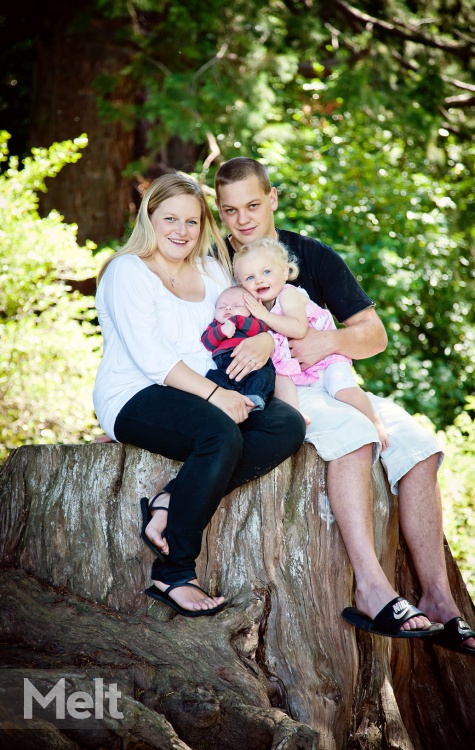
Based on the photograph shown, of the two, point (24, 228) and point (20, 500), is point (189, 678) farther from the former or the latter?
point (24, 228)

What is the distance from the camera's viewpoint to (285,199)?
22.4 feet

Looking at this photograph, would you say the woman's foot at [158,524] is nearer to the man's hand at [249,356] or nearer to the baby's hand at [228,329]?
A: the man's hand at [249,356]

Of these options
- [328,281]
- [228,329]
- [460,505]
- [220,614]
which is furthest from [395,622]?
[460,505]

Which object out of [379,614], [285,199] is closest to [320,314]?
[379,614]

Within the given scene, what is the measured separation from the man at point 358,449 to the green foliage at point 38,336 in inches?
69.3

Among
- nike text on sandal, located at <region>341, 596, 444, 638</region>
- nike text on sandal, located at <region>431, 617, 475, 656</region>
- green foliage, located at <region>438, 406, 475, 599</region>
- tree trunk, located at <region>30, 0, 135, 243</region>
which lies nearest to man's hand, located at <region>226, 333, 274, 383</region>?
nike text on sandal, located at <region>341, 596, 444, 638</region>

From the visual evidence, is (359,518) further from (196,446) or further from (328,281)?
(328,281)

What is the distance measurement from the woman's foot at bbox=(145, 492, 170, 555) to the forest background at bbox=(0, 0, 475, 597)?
3125 mm

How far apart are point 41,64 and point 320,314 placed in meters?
4.87

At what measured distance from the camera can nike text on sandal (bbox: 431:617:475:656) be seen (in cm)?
297

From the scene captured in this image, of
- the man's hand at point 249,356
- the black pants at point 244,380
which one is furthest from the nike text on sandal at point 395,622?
the man's hand at point 249,356

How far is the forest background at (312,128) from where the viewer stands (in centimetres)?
639

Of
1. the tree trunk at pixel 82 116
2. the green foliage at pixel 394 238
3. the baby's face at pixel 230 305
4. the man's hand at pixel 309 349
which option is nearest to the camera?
the baby's face at pixel 230 305

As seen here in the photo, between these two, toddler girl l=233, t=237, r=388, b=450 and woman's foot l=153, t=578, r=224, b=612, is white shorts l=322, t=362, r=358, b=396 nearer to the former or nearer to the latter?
toddler girl l=233, t=237, r=388, b=450
